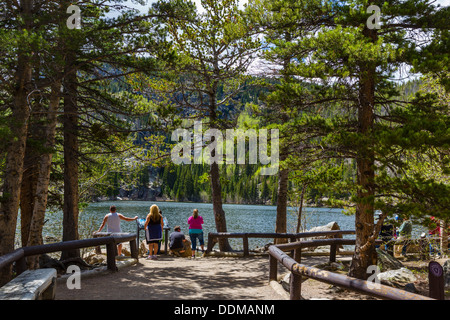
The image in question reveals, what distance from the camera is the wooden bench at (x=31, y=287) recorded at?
422cm

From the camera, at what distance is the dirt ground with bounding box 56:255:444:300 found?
261 inches

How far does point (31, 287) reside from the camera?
4586 millimetres

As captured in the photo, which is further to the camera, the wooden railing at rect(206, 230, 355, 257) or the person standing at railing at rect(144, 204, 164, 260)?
the wooden railing at rect(206, 230, 355, 257)

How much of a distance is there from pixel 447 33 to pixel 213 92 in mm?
8106

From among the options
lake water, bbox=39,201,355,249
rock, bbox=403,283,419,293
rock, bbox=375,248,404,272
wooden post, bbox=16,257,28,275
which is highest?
wooden post, bbox=16,257,28,275

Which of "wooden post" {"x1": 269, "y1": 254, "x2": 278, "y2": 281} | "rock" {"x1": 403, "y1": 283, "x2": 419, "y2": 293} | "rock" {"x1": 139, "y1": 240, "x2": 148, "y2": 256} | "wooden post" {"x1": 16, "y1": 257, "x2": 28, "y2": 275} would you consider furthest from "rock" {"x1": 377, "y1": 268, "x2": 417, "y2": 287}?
"rock" {"x1": 139, "y1": 240, "x2": 148, "y2": 256}

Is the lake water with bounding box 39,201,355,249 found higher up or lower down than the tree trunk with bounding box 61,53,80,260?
lower down

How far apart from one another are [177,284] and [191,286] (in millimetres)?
329

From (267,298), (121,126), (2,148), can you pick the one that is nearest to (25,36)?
(2,148)

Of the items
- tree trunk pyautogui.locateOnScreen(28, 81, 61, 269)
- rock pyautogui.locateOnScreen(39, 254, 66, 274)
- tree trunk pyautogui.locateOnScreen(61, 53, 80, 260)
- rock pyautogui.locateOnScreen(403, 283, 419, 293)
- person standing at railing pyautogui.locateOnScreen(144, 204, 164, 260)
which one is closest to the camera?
rock pyautogui.locateOnScreen(403, 283, 419, 293)

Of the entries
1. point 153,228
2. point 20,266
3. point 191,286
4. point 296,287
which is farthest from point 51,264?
point 296,287

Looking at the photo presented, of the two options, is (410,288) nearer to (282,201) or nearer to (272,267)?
(272,267)

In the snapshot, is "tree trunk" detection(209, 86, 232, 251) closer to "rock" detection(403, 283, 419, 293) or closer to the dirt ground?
the dirt ground
